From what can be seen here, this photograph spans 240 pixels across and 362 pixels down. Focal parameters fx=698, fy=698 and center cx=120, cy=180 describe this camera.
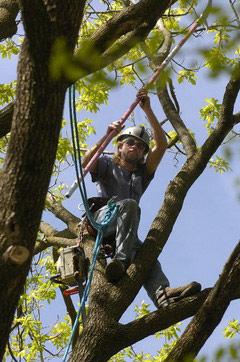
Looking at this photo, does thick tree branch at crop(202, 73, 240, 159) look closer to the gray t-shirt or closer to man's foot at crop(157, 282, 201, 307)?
the gray t-shirt

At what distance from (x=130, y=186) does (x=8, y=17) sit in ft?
5.66

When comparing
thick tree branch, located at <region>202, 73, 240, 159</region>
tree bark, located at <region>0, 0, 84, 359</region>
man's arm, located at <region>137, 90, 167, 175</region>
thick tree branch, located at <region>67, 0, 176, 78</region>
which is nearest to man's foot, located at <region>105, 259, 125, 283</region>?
man's arm, located at <region>137, 90, 167, 175</region>

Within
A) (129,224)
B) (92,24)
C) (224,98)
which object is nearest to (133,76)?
(92,24)

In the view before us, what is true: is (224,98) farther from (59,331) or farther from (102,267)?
(59,331)

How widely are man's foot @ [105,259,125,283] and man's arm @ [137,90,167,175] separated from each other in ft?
3.58

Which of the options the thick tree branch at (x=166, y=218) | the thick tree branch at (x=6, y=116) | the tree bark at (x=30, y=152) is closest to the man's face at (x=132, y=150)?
the thick tree branch at (x=166, y=218)

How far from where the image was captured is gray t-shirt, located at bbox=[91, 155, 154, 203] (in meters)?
5.48

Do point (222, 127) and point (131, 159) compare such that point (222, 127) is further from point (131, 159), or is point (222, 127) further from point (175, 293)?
point (175, 293)

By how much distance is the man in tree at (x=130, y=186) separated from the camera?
4656 millimetres

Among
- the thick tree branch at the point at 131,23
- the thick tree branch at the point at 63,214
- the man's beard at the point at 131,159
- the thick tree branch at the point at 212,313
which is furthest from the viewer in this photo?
the thick tree branch at the point at 63,214

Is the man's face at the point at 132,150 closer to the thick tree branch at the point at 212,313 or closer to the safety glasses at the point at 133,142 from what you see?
the safety glasses at the point at 133,142

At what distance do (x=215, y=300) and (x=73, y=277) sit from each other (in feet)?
6.23

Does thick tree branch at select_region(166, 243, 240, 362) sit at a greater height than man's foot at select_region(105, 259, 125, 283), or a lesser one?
lesser

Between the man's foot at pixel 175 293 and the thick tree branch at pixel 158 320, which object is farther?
the man's foot at pixel 175 293
